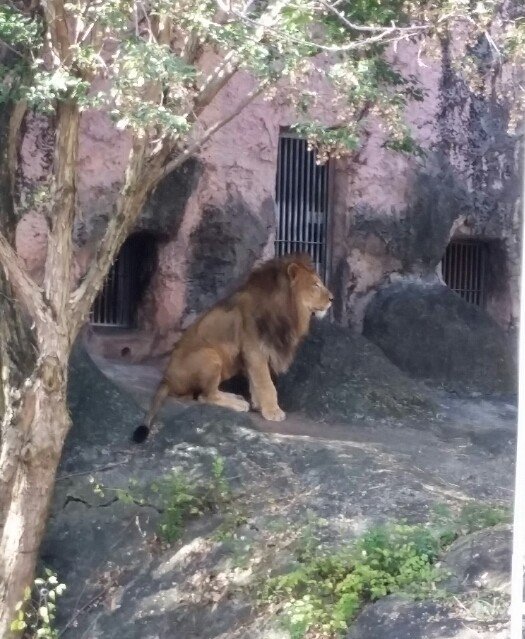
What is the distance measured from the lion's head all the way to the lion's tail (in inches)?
55.2

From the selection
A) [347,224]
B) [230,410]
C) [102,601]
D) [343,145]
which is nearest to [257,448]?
[230,410]

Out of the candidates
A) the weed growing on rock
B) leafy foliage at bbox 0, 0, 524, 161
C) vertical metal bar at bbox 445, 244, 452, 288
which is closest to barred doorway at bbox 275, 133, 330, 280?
vertical metal bar at bbox 445, 244, 452, 288

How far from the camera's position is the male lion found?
28.7 ft

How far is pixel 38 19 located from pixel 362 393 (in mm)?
4054

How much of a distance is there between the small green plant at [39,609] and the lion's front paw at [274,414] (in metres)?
2.52

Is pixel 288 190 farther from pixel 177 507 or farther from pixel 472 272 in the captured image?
pixel 177 507

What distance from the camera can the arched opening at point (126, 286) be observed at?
393 inches

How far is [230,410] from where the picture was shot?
842cm

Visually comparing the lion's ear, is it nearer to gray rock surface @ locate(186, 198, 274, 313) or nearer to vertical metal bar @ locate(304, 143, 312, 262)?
gray rock surface @ locate(186, 198, 274, 313)

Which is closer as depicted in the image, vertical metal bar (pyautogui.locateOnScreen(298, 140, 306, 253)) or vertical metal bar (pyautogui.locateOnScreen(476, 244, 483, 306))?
vertical metal bar (pyautogui.locateOnScreen(298, 140, 306, 253))

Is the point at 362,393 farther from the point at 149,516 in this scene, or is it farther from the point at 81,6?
the point at 81,6

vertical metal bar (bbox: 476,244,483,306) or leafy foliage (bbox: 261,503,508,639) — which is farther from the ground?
vertical metal bar (bbox: 476,244,483,306)

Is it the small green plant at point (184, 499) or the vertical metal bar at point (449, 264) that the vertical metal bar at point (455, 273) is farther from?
the small green plant at point (184, 499)

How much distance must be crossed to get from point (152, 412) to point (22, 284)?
2.18 metres
